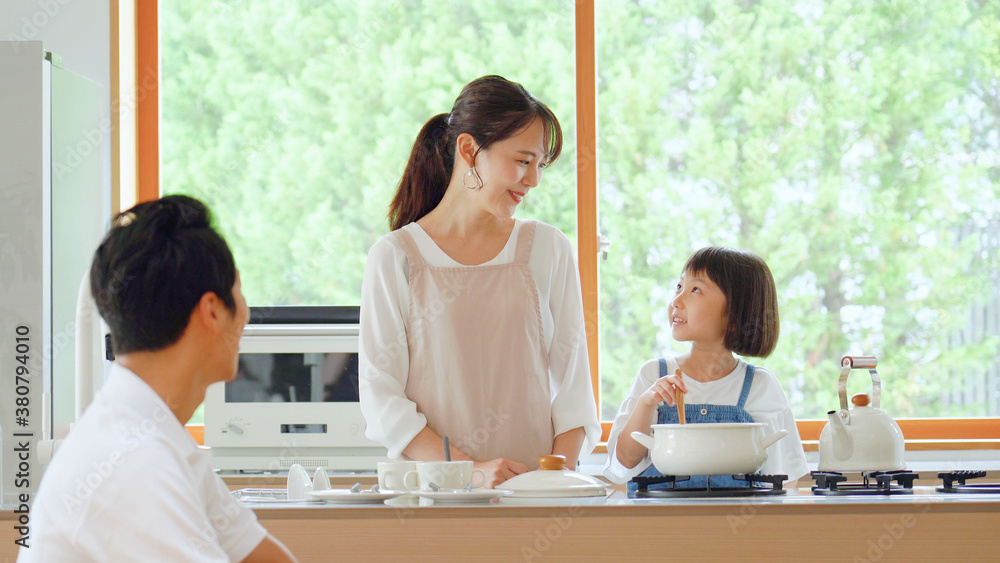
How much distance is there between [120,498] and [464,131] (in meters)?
1.16

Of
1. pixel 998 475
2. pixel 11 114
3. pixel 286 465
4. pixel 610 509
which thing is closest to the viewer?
pixel 610 509

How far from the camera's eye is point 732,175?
312 cm

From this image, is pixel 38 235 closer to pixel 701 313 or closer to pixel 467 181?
pixel 467 181

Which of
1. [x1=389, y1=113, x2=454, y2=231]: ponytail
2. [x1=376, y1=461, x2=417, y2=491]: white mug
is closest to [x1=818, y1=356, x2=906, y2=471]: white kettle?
[x1=376, y1=461, x2=417, y2=491]: white mug

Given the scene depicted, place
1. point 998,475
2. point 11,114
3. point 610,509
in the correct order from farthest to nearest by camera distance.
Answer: point 998,475, point 11,114, point 610,509

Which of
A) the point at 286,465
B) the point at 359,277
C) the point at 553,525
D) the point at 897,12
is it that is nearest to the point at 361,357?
the point at 553,525

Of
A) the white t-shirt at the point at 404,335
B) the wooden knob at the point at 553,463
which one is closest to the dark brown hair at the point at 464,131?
the white t-shirt at the point at 404,335

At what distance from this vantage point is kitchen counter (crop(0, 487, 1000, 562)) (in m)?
1.21

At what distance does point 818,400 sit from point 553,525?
2054mm

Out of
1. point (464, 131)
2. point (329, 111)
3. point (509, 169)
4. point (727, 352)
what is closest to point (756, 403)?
point (727, 352)

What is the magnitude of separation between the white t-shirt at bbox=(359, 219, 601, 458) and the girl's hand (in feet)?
0.39

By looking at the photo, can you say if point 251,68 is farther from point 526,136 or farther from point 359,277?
point 526,136

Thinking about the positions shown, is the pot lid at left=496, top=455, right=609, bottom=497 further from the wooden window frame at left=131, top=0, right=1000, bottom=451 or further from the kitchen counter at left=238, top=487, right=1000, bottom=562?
the wooden window frame at left=131, top=0, right=1000, bottom=451

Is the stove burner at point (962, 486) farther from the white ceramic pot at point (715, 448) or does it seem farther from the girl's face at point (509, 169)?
the girl's face at point (509, 169)
